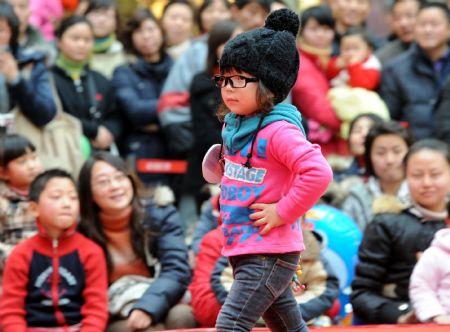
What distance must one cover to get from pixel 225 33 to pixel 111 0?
1601 millimetres

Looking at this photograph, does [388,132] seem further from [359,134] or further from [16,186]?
[16,186]

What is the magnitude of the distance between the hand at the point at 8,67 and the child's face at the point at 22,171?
726mm

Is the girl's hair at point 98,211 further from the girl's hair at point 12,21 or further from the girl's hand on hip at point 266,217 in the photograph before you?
the girl's hand on hip at point 266,217

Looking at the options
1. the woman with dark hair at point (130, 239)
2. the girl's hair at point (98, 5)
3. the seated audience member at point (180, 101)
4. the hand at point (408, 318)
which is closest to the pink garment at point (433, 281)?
the hand at point (408, 318)

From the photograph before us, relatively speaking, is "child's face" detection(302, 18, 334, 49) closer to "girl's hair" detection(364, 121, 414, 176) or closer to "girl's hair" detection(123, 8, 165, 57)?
"girl's hair" detection(123, 8, 165, 57)

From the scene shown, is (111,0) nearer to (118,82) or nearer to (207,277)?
(118,82)

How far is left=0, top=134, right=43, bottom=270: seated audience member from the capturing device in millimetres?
4816

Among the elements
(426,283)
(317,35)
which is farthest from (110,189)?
(317,35)

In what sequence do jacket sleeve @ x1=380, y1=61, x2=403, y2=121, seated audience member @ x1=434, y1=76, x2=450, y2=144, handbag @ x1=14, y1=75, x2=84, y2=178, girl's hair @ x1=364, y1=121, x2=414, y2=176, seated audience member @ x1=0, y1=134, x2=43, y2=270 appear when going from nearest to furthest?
seated audience member @ x1=0, y1=134, x2=43, y2=270, girl's hair @ x1=364, y1=121, x2=414, y2=176, handbag @ x1=14, y1=75, x2=84, y2=178, seated audience member @ x1=434, y1=76, x2=450, y2=144, jacket sleeve @ x1=380, y1=61, x2=403, y2=121

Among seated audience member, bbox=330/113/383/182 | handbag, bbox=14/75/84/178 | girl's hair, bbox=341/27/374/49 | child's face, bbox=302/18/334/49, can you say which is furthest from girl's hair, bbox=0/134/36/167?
girl's hair, bbox=341/27/374/49

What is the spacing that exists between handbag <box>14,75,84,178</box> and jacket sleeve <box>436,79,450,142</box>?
84.5 inches

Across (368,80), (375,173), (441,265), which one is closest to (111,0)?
(368,80)

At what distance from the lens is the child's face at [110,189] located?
4656 millimetres

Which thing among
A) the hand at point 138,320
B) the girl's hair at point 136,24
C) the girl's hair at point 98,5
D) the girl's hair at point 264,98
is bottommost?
the hand at point 138,320
